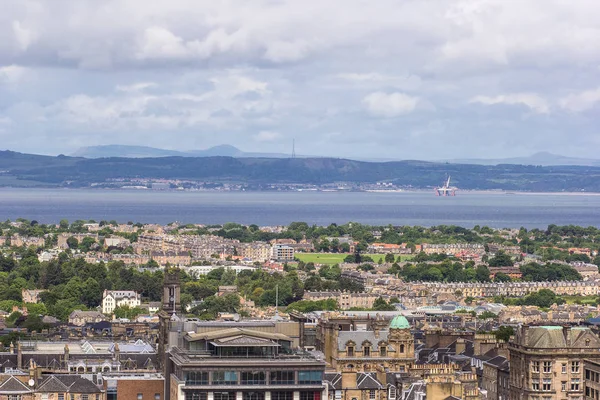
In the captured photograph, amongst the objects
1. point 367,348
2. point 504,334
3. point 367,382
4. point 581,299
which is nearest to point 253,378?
point 367,382

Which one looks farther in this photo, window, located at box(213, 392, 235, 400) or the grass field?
the grass field

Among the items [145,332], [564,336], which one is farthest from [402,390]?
[145,332]

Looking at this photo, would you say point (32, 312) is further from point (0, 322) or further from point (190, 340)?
point (190, 340)

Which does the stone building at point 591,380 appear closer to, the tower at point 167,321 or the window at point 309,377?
the window at point 309,377

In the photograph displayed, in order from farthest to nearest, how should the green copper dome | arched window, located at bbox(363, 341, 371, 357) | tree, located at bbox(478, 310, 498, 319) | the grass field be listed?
1. the grass field
2. tree, located at bbox(478, 310, 498, 319)
3. the green copper dome
4. arched window, located at bbox(363, 341, 371, 357)

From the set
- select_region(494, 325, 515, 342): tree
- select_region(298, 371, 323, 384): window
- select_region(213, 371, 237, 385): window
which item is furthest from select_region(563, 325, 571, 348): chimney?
select_region(213, 371, 237, 385): window

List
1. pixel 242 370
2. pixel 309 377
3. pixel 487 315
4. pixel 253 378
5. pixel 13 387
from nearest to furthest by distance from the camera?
pixel 242 370
pixel 253 378
pixel 309 377
pixel 13 387
pixel 487 315

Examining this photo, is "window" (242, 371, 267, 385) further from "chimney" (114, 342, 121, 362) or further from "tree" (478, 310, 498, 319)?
"tree" (478, 310, 498, 319)

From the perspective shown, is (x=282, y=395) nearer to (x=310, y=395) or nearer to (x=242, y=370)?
(x=310, y=395)
